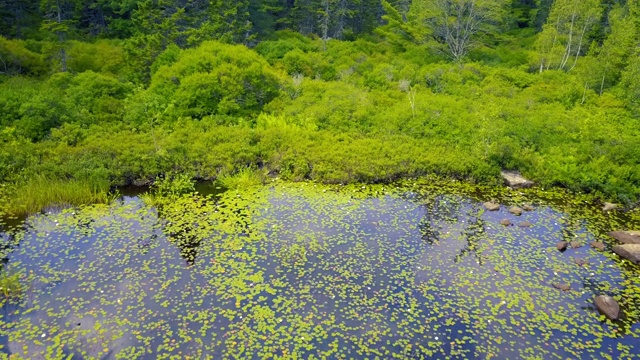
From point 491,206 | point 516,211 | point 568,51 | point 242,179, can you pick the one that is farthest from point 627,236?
point 568,51

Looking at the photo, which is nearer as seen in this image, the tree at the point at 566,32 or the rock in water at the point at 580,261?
the rock in water at the point at 580,261

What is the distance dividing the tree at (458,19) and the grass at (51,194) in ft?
89.4

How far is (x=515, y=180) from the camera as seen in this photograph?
1769 cm

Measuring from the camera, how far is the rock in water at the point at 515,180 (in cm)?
1750

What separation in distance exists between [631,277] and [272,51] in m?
26.9

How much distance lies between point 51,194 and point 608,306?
622 inches

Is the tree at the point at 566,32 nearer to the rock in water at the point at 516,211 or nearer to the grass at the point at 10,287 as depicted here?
the rock in water at the point at 516,211

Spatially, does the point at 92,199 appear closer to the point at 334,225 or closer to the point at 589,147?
the point at 334,225

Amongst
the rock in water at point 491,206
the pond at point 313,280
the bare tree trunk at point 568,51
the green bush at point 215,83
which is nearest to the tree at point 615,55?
the bare tree trunk at point 568,51

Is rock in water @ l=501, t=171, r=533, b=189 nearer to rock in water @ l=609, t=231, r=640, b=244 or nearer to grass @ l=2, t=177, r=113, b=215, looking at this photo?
rock in water @ l=609, t=231, r=640, b=244

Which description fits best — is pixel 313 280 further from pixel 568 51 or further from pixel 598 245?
pixel 568 51

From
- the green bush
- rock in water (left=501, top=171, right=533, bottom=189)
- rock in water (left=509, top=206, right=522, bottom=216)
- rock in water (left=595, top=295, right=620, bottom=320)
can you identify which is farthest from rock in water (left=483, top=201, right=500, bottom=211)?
the green bush

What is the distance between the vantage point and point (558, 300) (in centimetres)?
1073

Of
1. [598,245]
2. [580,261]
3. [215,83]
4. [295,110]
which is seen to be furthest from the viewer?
[295,110]
